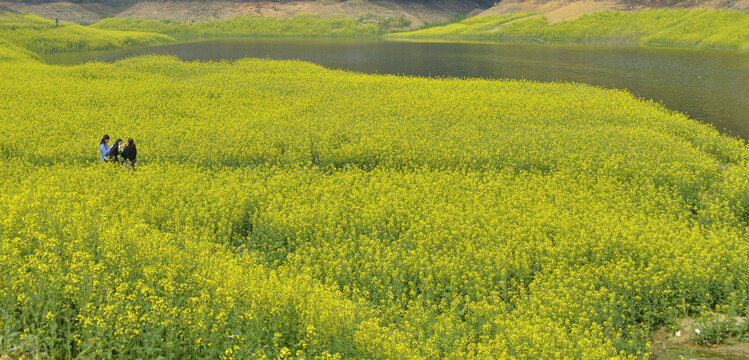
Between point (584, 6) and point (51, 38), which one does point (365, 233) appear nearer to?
point (51, 38)

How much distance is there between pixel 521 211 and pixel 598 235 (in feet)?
9.40

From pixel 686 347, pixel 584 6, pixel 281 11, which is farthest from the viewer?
pixel 281 11

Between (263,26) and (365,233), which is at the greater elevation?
(263,26)

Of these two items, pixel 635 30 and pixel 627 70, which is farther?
pixel 635 30

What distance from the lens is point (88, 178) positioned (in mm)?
18109

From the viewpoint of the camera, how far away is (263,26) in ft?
576

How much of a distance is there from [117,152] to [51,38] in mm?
96628

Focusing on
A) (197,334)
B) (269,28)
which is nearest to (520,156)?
(197,334)

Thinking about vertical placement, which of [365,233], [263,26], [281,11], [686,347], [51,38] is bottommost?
[686,347]

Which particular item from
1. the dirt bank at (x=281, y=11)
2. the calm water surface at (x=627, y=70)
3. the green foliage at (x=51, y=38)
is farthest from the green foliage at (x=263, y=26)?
the calm water surface at (x=627, y=70)

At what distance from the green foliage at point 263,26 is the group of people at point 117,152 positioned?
145086 mm

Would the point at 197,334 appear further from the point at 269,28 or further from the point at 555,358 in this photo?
→ the point at 269,28

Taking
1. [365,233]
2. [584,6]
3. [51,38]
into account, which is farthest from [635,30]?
[51,38]

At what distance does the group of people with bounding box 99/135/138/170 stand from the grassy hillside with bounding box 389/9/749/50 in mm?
97065
